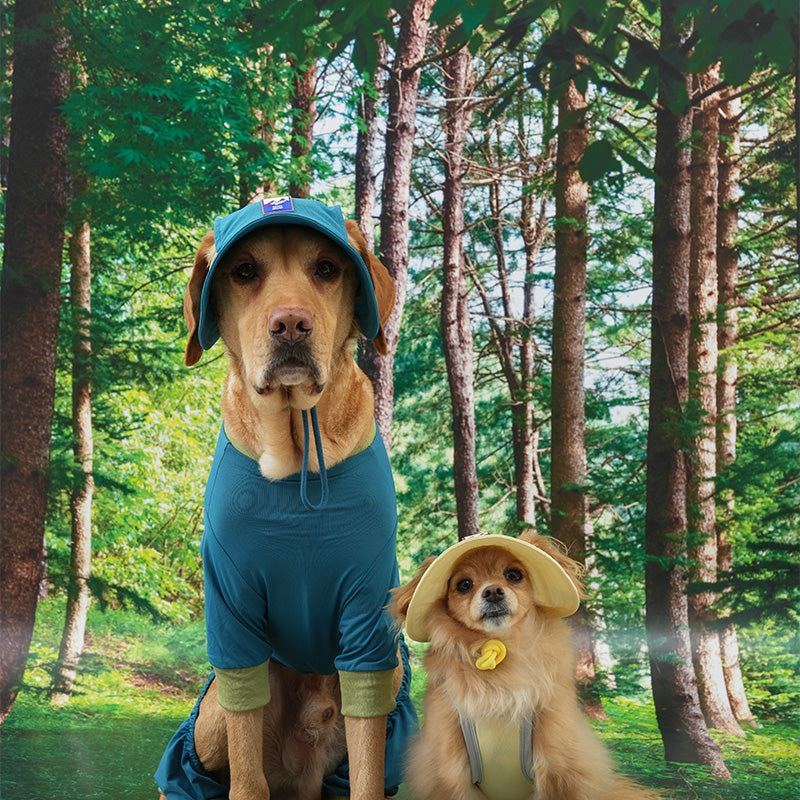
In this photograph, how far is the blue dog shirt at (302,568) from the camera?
6.56 ft

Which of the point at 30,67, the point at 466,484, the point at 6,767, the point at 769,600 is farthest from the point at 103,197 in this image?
the point at 769,600

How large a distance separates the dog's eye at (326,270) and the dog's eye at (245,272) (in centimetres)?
13

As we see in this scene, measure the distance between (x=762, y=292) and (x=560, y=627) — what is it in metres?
2.14

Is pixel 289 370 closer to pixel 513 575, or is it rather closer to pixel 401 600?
pixel 401 600

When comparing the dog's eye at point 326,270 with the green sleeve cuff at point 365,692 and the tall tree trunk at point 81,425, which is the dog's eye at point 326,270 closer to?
the green sleeve cuff at point 365,692

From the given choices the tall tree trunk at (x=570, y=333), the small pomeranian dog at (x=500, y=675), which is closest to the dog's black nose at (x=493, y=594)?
the small pomeranian dog at (x=500, y=675)

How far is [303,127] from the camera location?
3850 mm

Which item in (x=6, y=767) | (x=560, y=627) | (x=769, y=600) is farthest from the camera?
(x=769, y=600)

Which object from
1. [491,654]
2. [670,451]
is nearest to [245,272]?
[491,654]

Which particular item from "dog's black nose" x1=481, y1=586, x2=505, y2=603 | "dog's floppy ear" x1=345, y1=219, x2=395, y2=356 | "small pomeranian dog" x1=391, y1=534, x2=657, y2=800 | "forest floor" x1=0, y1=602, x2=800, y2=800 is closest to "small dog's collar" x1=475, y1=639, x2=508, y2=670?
"small pomeranian dog" x1=391, y1=534, x2=657, y2=800

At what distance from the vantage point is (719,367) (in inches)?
148

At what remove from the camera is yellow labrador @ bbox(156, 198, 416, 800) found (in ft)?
6.48

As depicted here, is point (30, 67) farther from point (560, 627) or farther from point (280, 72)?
point (560, 627)

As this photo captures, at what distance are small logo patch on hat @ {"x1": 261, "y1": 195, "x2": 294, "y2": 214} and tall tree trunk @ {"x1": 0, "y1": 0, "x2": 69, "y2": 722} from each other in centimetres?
211
